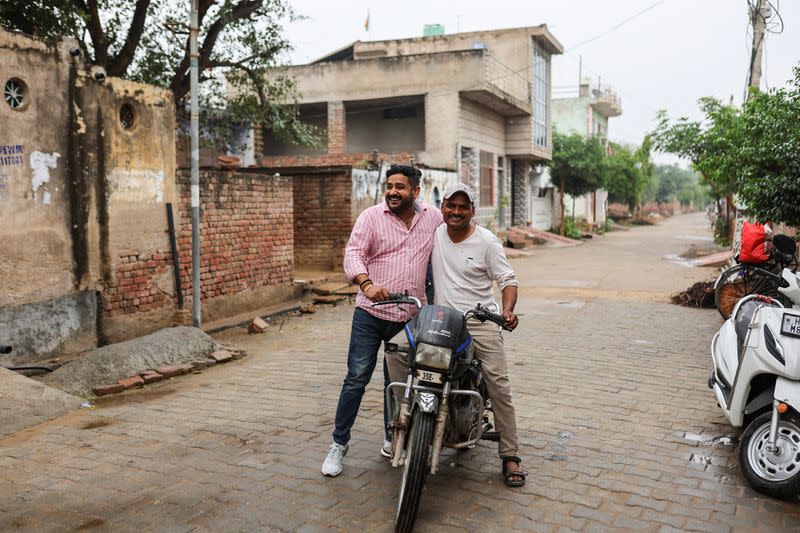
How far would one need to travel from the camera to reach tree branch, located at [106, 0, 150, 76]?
12.5 meters

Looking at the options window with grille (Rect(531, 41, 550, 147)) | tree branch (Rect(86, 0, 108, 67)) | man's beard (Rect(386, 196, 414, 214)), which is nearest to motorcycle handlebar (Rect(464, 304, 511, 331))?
man's beard (Rect(386, 196, 414, 214))

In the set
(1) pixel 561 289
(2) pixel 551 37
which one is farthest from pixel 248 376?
(2) pixel 551 37

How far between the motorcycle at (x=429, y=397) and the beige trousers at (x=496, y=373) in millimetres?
151

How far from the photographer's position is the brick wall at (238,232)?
9.33m

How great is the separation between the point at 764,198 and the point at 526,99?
64.6 ft

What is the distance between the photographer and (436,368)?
11.5 feet

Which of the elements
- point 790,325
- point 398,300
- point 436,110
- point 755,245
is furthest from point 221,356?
point 436,110

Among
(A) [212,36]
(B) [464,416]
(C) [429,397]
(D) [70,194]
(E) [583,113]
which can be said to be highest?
(E) [583,113]

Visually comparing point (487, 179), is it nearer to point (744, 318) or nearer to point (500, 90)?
point (500, 90)

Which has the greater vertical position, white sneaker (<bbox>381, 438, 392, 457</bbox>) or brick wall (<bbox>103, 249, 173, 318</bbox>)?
brick wall (<bbox>103, 249, 173, 318</bbox>)

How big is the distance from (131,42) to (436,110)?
10.5m

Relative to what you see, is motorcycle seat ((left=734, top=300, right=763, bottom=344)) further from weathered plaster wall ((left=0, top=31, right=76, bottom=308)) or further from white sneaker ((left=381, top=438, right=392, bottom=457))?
weathered plaster wall ((left=0, top=31, right=76, bottom=308))

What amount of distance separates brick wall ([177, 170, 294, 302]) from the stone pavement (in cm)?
253

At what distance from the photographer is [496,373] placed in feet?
12.9
